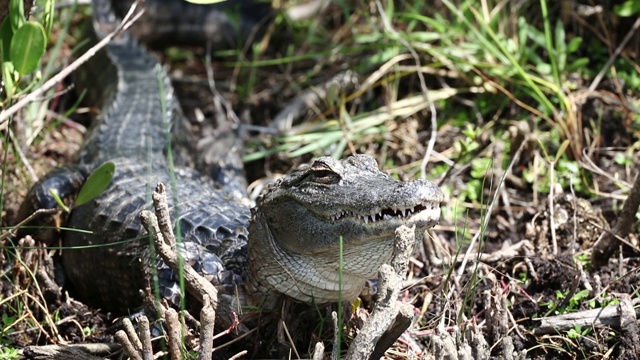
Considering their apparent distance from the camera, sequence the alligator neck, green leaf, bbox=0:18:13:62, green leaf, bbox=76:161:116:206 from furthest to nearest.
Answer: the alligator neck
green leaf, bbox=76:161:116:206
green leaf, bbox=0:18:13:62

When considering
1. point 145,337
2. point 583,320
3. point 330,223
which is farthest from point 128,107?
point 583,320

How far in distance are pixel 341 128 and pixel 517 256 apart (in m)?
1.75

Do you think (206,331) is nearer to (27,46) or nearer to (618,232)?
(27,46)

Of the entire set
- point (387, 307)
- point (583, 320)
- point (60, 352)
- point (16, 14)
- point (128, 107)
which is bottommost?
point (583, 320)

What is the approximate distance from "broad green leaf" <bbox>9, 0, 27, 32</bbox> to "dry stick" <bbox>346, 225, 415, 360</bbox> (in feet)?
5.48

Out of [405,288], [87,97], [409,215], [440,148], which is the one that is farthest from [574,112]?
[87,97]

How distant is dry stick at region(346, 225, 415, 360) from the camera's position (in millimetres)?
2721

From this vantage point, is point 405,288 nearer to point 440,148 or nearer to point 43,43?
point 440,148

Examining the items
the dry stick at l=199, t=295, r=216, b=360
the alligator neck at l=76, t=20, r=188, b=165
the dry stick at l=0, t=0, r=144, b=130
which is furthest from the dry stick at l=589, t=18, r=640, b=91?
the dry stick at l=199, t=295, r=216, b=360

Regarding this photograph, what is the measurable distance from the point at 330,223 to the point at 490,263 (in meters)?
1.12

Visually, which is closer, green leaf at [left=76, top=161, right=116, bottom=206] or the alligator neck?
green leaf at [left=76, top=161, right=116, bottom=206]

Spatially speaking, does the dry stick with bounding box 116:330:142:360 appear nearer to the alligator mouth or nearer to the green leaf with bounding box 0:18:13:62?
the alligator mouth

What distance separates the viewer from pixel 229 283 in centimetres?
367

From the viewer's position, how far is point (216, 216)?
4.09 metres
